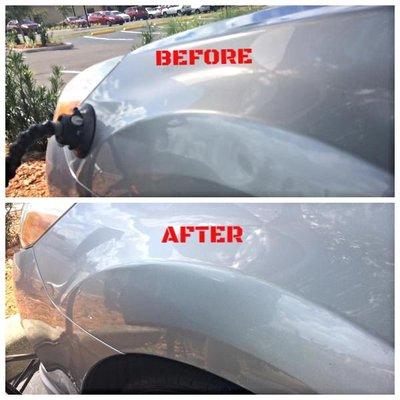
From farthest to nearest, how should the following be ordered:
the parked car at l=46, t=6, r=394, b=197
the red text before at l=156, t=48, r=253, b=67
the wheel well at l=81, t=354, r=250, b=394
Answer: the wheel well at l=81, t=354, r=250, b=394 < the red text before at l=156, t=48, r=253, b=67 < the parked car at l=46, t=6, r=394, b=197

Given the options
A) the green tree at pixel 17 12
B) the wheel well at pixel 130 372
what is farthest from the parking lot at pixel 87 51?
the wheel well at pixel 130 372

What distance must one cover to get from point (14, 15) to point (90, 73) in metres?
0.28

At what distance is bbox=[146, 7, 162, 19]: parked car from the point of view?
4.80 feet

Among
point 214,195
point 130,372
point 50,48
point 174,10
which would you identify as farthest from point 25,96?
point 130,372

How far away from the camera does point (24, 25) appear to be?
1489mm

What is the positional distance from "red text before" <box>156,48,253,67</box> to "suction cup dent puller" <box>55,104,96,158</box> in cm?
27

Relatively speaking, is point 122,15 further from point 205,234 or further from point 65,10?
point 205,234

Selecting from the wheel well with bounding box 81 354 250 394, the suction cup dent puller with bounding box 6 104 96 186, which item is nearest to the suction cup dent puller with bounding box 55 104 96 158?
the suction cup dent puller with bounding box 6 104 96 186

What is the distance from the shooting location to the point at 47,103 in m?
1.74

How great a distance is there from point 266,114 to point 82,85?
26.3 inches

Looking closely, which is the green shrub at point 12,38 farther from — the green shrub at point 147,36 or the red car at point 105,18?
the green shrub at point 147,36

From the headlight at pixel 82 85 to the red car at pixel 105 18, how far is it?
114 millimetres

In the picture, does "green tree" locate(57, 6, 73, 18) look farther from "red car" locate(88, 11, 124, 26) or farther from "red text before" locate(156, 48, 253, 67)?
"red text before" locate(156, 48, 253, 67)

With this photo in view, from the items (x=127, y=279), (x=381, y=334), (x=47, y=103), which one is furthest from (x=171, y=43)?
(x=381, y=334)
